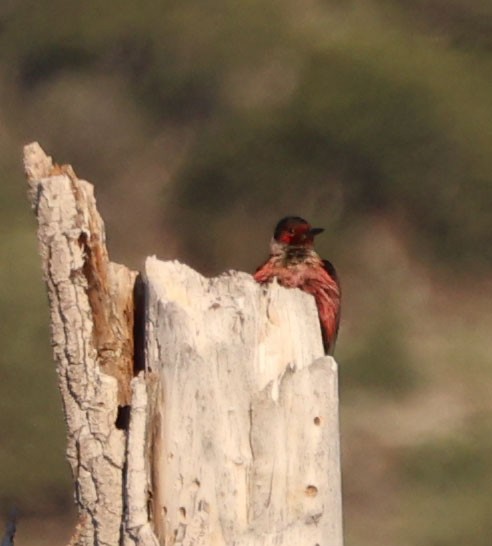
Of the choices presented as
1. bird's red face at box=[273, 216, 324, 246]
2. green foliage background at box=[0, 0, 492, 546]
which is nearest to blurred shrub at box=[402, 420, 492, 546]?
green foliage background at box=[0, 0, 492, 546]

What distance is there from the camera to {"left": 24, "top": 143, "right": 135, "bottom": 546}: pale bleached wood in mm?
4484

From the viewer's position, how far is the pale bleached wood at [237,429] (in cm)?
435

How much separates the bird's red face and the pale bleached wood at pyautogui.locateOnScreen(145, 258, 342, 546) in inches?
67.7

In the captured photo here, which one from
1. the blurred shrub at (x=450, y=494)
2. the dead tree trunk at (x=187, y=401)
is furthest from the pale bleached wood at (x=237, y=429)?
the blurred shrub at (x=450, y=494)

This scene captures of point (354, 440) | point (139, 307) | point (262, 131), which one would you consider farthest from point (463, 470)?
point (139, 307)

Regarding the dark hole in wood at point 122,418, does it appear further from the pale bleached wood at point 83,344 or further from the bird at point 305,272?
the bird at point 305,272

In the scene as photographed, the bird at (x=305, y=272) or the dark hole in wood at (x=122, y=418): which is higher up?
the bird at (x=305, y=272)

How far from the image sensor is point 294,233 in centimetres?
625

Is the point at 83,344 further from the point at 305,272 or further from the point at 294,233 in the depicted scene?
the point at 294,233

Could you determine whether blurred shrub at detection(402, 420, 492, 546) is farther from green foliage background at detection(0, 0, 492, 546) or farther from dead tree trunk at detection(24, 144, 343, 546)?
dead tree trunk at detection(24, 144, 343, 546)

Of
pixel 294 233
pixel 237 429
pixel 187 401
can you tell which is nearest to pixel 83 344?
pixel 187 401

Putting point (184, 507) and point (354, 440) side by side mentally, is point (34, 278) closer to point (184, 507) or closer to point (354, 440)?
point (354, 440)

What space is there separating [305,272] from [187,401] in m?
1.64

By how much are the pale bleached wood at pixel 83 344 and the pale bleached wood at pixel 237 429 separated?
0.12 meters
